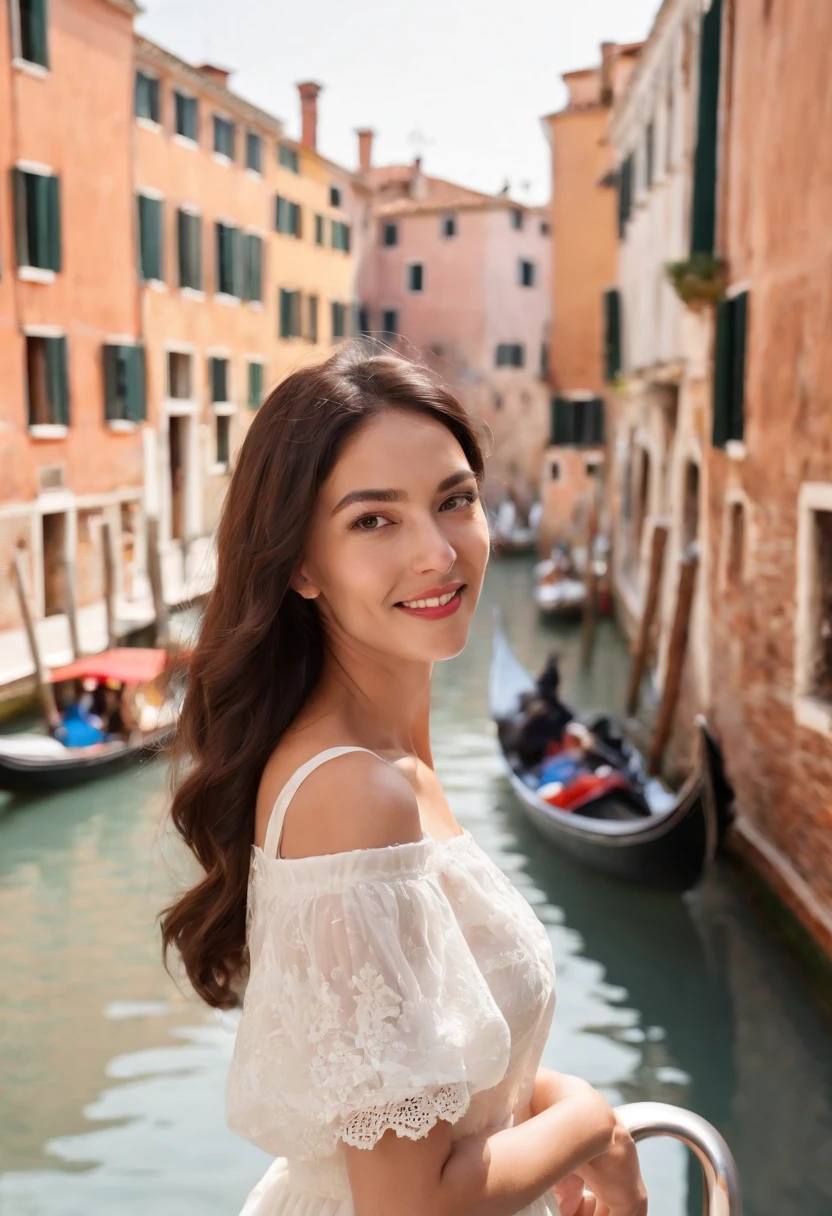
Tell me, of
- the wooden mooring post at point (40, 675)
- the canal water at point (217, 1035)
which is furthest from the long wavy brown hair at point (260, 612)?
the wooden mooring post at point (40, 675)

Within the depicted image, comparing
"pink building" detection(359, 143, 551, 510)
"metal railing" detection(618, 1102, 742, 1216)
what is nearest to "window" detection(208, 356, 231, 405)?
"pink building" detection(359, 143, 551, 510)

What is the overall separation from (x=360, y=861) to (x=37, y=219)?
8801mm

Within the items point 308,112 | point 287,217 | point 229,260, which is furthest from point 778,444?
point 308,112

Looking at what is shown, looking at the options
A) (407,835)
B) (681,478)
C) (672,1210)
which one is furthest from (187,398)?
(407,835)

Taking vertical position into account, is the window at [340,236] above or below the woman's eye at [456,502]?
above

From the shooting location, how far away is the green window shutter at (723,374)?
17.9 feet

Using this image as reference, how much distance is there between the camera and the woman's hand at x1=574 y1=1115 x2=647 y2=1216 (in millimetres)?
880

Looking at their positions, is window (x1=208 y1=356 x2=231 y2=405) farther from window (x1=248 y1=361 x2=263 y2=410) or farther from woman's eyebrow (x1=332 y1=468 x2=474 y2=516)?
woman's eyebrow (x1=332 y1=468 x2=474 y2=516)

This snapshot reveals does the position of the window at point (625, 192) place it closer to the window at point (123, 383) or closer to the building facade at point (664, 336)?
the building facade at point (664, 336)

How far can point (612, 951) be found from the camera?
15.5 feet

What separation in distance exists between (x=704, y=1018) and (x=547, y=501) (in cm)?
1324

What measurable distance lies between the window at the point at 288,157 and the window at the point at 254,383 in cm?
240

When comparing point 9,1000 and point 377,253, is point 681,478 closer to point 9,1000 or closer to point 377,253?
point 9,1000

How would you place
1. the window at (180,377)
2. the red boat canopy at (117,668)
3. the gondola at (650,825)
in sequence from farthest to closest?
the window at (180,377), the red boat canopy at (117,668), the gondola at (650,825)
